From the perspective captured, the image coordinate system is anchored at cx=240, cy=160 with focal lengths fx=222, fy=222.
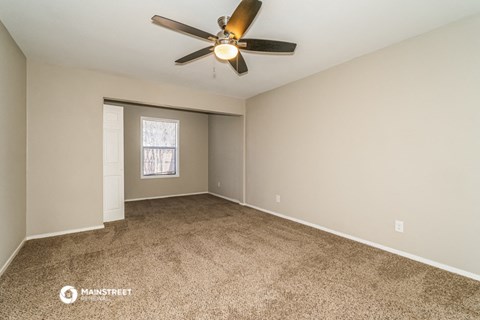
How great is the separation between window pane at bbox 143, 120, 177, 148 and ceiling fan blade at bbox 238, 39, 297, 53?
4557mm

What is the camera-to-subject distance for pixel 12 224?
8.48 ft

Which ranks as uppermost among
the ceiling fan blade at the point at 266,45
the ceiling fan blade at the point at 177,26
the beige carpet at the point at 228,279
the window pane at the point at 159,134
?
the ceiling fan blade at the point at 266,45

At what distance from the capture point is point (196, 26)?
2.32 meters

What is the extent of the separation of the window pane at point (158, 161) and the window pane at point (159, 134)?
0.17 metres

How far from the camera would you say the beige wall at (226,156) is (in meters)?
5.52

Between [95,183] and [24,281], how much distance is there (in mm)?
1737

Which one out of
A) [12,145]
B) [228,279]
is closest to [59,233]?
[12,145]

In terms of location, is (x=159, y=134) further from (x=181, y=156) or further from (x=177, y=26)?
(x=177, y=26)

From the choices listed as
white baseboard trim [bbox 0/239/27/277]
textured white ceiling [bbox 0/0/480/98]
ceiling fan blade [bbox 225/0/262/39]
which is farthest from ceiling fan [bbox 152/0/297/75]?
white baseboard trim [bbox 0/239/27/277]

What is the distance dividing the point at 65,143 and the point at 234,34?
10.2 ft

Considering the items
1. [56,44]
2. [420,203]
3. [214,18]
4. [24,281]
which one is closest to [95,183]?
[24,281]

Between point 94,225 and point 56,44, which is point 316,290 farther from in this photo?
point 56,44

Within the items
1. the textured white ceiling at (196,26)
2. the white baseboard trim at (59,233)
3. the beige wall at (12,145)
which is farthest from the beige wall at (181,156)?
the beige wall at (12,145)

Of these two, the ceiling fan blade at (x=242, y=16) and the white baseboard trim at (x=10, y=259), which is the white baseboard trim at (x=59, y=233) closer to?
the white baseboard trim at (x=10, y=259)
